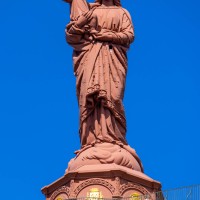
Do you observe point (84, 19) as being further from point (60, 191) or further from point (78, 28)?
point (60, 191)

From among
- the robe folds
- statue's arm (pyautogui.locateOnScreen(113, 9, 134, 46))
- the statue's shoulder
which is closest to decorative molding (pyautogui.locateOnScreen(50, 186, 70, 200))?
the robe folds

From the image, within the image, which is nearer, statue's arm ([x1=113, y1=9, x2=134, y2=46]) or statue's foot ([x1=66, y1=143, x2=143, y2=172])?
statue's foot ([x1=66, y1=143, x2=143, y2=172])

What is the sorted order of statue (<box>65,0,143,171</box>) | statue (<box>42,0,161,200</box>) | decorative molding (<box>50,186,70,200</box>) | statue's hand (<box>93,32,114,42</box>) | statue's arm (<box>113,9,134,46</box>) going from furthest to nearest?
statue's arm (<box>113,9,134,46</box>) → statue's hand (<box>93,32,114,42</box>) → statue (<box>65,0,143,171</box>) → decorative molding (<box>50,186,70,200</box>) → statue (<box>42,0,161,200</box>)

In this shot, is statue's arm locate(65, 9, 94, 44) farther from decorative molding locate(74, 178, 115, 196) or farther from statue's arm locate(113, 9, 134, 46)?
decorative molding locate(74, 178, 115, 196)

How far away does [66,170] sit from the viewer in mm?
27500

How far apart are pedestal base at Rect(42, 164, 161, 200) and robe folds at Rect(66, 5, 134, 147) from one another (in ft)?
5.23

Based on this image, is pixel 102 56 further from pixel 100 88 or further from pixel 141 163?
pixel 141 163

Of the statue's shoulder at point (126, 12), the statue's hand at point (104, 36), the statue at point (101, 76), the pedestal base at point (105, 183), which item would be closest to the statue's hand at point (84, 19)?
the statue at point (101, 76)

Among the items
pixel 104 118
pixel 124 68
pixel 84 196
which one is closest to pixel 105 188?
pixel 84 196

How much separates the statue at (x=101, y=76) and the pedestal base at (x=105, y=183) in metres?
0.65

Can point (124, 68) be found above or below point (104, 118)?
above

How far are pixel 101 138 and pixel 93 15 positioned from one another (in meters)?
4.16

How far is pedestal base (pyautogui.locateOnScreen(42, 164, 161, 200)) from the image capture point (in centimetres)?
2586

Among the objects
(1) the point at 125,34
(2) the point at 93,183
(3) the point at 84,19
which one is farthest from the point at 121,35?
(2) the point at 93,183
